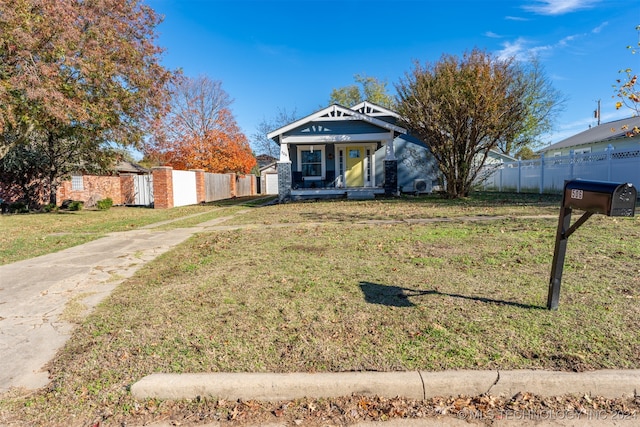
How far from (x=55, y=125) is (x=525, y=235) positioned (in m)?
15.5

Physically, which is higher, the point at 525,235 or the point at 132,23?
the point at 132,23

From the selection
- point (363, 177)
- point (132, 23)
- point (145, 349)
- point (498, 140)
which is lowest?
point (145, 349)

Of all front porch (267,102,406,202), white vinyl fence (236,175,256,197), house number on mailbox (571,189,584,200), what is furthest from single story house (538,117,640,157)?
white vinyl fence (236,175,256,197)

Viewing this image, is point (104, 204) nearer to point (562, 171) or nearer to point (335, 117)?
point (335, 117)

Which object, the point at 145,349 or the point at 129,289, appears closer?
the point at 145,349

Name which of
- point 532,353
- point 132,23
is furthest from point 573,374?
point 132,23

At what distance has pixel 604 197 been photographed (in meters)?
Answer: 2.91

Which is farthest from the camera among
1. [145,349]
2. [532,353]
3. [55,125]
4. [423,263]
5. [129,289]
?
[55,125]

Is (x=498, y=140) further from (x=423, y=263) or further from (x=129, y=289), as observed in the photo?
(x=129, y=289)

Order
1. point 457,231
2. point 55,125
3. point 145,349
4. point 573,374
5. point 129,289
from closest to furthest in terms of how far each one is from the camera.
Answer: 1. point 573,374
2. point 145,349
3. point 129,289
4. point 457,231
5. point 55,125

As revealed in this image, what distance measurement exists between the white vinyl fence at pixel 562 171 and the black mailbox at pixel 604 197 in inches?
367

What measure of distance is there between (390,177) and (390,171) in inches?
11.4

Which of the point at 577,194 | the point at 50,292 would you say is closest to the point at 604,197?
the point at 577,194

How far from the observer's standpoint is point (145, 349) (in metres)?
3.15
